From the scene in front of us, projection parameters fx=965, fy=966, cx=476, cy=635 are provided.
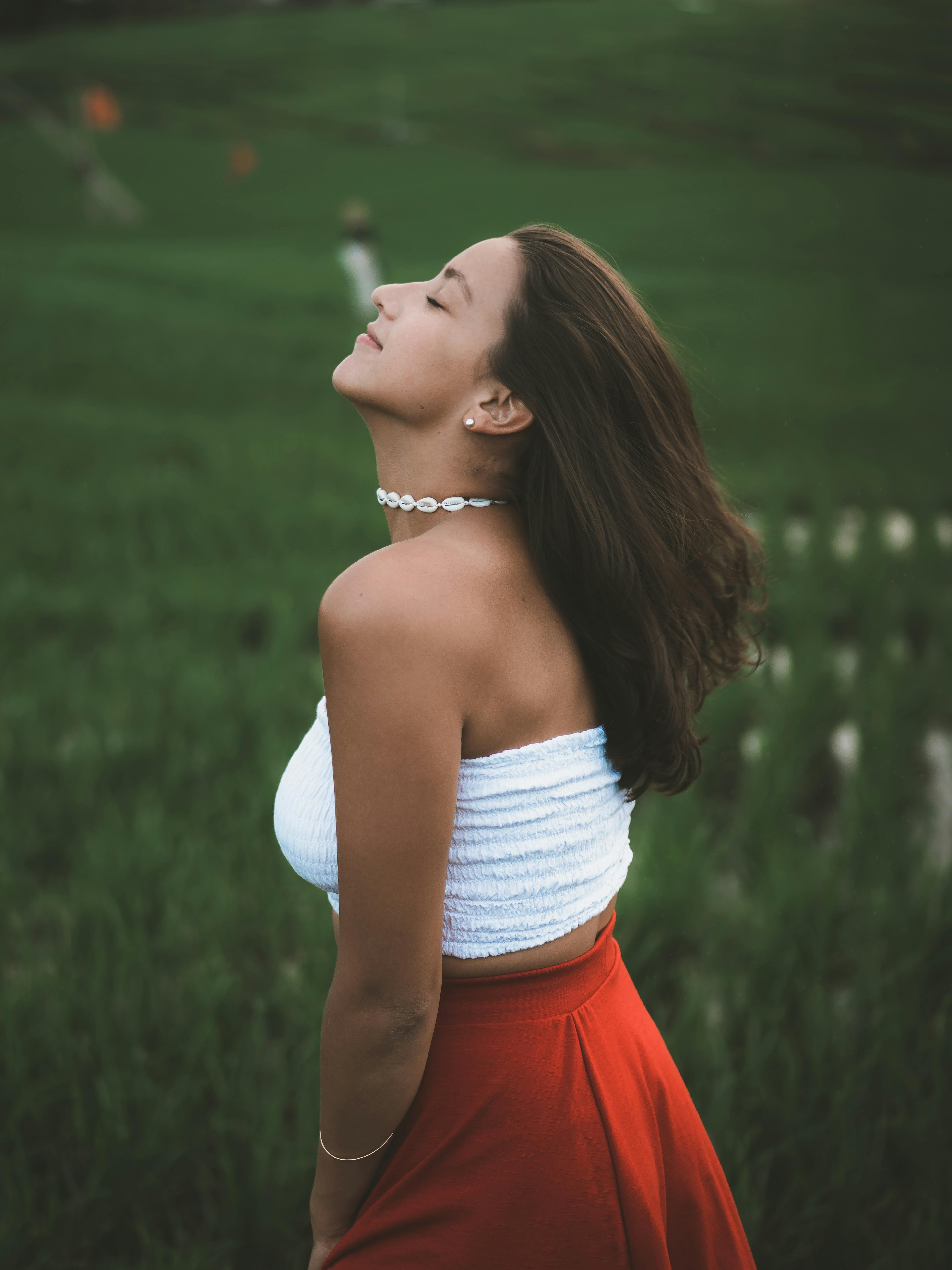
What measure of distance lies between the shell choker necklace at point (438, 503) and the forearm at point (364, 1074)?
551mm

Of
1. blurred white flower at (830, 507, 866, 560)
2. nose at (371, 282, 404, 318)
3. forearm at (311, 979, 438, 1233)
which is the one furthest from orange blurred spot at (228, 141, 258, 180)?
forearm at (311, 979, 438, 1233)

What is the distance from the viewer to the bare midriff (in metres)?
1.12

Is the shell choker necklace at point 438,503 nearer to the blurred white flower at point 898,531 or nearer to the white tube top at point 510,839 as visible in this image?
the white tube top at point 510,839

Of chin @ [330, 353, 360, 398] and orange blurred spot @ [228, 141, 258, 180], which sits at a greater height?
orange blurred spot @ [228, 141, 258, 180]

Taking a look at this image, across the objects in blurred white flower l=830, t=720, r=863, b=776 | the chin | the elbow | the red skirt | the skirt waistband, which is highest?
the chin

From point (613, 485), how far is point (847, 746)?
2.91 metres

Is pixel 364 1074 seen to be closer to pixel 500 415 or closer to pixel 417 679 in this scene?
pixel 417 679

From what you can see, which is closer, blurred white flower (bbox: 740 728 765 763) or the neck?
the neck

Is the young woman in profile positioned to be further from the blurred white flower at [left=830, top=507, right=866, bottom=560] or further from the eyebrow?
the blurred white flower at [left=830, top=507, right=866, bottom=560]

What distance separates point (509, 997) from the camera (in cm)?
112

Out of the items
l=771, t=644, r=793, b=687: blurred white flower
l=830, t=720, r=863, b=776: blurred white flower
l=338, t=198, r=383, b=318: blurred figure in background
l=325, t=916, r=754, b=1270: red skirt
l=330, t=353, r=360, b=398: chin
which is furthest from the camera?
l=338, t=198, r=383, b=318: blurred figure in background

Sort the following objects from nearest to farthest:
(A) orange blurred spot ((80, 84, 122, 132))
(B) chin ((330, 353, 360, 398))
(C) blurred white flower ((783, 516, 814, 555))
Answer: (B) chin ((330, 353, 360, 398)) → (C) blurred white flower ((783, 516, 814, 555)) → (A) orange blurred spot ((80, 84, 122, 132))

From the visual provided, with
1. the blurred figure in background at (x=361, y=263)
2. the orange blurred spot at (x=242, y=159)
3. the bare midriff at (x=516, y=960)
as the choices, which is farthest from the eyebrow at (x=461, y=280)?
the orange blurred spot at (x=242, y=159)

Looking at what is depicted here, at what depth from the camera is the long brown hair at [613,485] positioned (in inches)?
43.9
